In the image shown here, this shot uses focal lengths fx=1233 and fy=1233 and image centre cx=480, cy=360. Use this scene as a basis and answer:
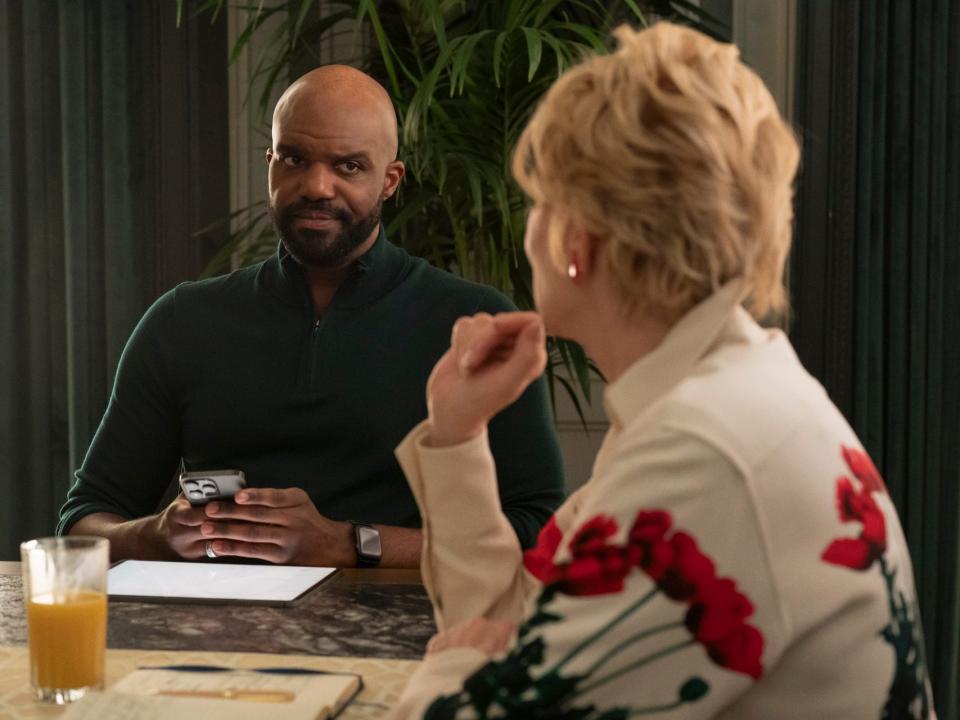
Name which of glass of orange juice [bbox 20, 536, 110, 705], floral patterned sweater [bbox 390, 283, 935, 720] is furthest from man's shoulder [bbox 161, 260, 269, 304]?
floral patterned sweater [bbox 390, 283, 935, 720]

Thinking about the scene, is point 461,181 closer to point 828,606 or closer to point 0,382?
point 0,382

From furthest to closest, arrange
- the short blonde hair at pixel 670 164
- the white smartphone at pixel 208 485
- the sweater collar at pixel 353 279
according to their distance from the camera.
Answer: the sweater collar at pixel 353 279 < the white smartphone at pixel 208 485 < the short blonde hair at pixel 670 164

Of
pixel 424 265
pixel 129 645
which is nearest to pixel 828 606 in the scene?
pixel 129 645

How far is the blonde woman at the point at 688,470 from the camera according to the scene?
79 cm

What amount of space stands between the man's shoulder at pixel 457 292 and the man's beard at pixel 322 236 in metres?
0.12

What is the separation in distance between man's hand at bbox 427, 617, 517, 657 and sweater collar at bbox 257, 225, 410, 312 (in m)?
1.13

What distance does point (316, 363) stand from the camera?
206cm

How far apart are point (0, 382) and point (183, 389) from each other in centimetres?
121

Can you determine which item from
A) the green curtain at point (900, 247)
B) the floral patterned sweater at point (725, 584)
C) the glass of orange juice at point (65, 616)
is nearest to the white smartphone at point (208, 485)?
the glass of orange juice at point (65, 616)

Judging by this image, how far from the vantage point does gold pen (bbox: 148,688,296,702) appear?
3.38 ft

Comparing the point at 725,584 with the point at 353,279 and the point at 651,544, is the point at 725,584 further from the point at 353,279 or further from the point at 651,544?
the point at 353,279

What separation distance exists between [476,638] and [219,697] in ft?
0.73

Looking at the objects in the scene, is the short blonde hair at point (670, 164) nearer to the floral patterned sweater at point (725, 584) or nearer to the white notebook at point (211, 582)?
the floral patterned sweater at point (725, 584)

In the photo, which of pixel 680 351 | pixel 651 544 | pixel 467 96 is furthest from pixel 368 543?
pixel 467 96
